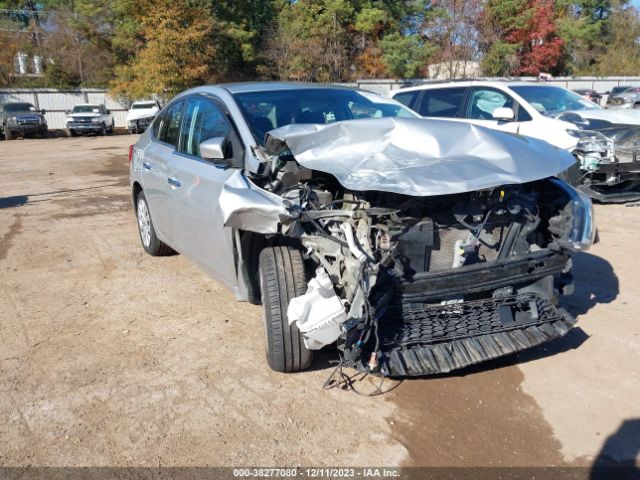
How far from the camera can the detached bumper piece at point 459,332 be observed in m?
3.37

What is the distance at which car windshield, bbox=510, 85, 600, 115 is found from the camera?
9469 millimetres

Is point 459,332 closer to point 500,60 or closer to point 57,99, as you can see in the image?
point 57,99

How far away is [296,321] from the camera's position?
333 centimetres

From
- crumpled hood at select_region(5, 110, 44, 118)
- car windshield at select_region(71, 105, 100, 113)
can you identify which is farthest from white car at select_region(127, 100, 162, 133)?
crumpled hood at select_region(5, 110, 44, 118)

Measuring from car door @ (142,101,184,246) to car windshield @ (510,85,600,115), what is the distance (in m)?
6.17

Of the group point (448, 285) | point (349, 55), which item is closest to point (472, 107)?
point (448, 285)

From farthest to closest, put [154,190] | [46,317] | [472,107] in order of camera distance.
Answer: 1. [472,107]
2. [154,190]
3. [46,317]

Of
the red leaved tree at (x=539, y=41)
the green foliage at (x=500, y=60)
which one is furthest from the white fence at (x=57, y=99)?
the red leaved tree at (x=539, y=41)

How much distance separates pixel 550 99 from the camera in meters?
9.80

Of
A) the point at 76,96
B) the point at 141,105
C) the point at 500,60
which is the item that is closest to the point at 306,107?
the point at 141,105

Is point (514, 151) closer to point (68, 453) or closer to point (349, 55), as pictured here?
point (68, 453)

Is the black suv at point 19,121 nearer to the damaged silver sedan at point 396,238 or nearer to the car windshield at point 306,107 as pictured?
the car windshield at point 306,107

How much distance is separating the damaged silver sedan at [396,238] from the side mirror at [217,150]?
0.01 metres

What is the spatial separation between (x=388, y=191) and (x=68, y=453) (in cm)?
220
